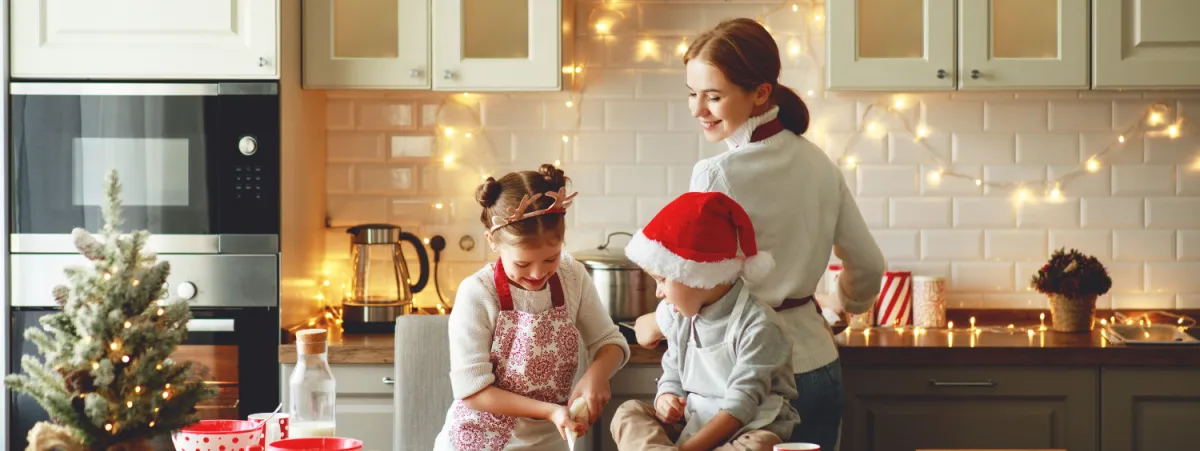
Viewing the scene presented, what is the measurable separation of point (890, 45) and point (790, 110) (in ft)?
3.05

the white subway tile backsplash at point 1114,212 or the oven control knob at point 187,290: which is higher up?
the white subway tile backsplash at point 1114,212

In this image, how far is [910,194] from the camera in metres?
3.28

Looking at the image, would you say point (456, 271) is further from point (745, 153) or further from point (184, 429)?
point (184, 429)

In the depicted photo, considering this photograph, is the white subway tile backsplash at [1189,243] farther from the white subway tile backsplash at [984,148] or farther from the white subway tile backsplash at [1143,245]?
the white subway tile backsplash at [984,148]

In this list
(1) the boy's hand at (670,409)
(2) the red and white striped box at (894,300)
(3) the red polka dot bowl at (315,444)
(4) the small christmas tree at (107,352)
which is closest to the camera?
(4) the small christmas tree at (107,352)

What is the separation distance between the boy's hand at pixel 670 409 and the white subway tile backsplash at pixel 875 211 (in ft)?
5.02

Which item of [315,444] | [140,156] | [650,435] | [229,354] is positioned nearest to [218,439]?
[315,444]

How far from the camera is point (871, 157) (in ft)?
10.7

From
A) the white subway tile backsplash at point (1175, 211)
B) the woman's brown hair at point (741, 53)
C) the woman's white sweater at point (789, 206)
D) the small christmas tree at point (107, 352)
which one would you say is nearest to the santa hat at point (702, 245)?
the woman's white sweater at point (789, 206)

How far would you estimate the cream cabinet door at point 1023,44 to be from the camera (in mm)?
2918

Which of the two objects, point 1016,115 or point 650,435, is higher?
point 1016,115

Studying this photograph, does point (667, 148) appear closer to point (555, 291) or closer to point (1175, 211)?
point (555, 291)

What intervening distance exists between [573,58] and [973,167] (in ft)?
3.93

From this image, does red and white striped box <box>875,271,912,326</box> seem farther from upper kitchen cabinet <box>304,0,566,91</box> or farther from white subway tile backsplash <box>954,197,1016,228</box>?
upper kitchen cabinet <box>304,0,566,91</box>
